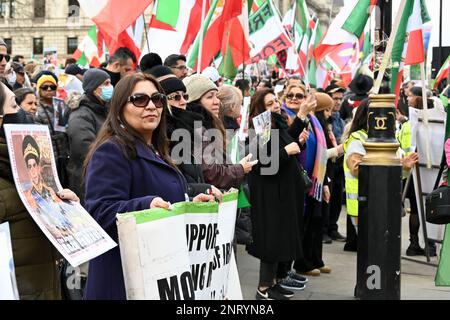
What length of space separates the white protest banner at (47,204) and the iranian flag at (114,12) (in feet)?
14.3

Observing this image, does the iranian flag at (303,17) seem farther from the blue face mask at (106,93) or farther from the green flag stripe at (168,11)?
the blue face mask at (106,93)

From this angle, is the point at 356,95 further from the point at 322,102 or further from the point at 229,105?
the point at 229,105

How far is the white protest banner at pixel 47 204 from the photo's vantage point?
2959 millimetres

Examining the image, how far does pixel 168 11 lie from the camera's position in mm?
9383

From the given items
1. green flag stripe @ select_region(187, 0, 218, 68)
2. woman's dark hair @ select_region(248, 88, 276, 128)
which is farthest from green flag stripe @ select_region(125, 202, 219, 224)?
green flag stripe @ select_region(187, 0, 218, 68)

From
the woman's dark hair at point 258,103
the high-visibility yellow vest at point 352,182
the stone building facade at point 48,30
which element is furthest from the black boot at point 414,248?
the stone building facade at point 48,30

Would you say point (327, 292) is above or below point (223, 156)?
below

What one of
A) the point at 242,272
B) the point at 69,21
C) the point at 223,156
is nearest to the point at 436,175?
the point at 242,272

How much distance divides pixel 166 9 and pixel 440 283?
201 inches

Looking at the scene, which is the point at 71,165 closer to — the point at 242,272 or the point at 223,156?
the point at 223,156

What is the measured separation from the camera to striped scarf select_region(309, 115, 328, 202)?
7359mm

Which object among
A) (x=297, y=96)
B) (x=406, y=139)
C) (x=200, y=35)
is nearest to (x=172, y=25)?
(x=200, y=35)

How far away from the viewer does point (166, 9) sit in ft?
30.9

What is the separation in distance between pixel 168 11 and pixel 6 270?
282 inches
